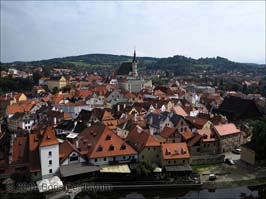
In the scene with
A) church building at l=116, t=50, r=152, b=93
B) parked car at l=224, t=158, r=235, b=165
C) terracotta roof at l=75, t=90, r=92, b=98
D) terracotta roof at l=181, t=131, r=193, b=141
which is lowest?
parked car at l=224, t=158, r=235, b=165

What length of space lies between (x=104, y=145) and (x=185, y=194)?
A: 37.0ft

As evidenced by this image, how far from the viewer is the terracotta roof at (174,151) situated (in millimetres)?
39237

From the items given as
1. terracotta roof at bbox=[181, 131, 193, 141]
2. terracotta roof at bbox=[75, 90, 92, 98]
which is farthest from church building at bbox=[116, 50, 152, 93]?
terracotta roof at bbox=[181, 131, 193, 141]

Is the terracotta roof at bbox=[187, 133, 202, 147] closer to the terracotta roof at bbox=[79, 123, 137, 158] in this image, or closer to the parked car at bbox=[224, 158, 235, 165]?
the parked car at bbox=[224, 158, 235, 165]

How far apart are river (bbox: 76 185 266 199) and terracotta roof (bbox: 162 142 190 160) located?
190 inches

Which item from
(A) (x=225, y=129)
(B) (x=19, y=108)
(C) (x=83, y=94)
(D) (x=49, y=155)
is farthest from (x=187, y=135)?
(C) (x=83, y=94)

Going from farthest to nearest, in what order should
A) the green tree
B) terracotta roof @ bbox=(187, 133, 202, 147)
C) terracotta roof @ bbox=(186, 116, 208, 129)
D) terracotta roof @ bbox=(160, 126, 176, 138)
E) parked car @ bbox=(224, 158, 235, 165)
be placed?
terracotta roof @ bbox=(186, 116, 208, 129) → terracotta roof @ bbox=(160, 126, 176, 138) → terracotta roof @ bbox=(187, 133, 202, 147) → parked car @ bbox=(224, 158, 235, 165) → the green tree

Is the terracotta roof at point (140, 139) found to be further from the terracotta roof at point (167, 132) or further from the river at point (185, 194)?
the river at point (185, 194)

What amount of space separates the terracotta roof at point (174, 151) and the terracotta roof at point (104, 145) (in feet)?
12.3

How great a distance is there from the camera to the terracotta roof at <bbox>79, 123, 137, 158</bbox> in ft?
127

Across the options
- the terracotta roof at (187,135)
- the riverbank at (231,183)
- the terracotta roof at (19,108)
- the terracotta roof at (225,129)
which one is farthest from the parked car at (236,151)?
the terracotta roof at (19,108)

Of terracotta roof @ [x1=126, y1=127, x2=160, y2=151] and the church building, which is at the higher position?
the church building

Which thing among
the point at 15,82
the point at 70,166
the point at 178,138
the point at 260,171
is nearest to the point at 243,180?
the point at 260,171

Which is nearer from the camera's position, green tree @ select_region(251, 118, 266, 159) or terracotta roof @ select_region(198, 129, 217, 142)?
green tree @ select_region(251, 118, 266, 159)
